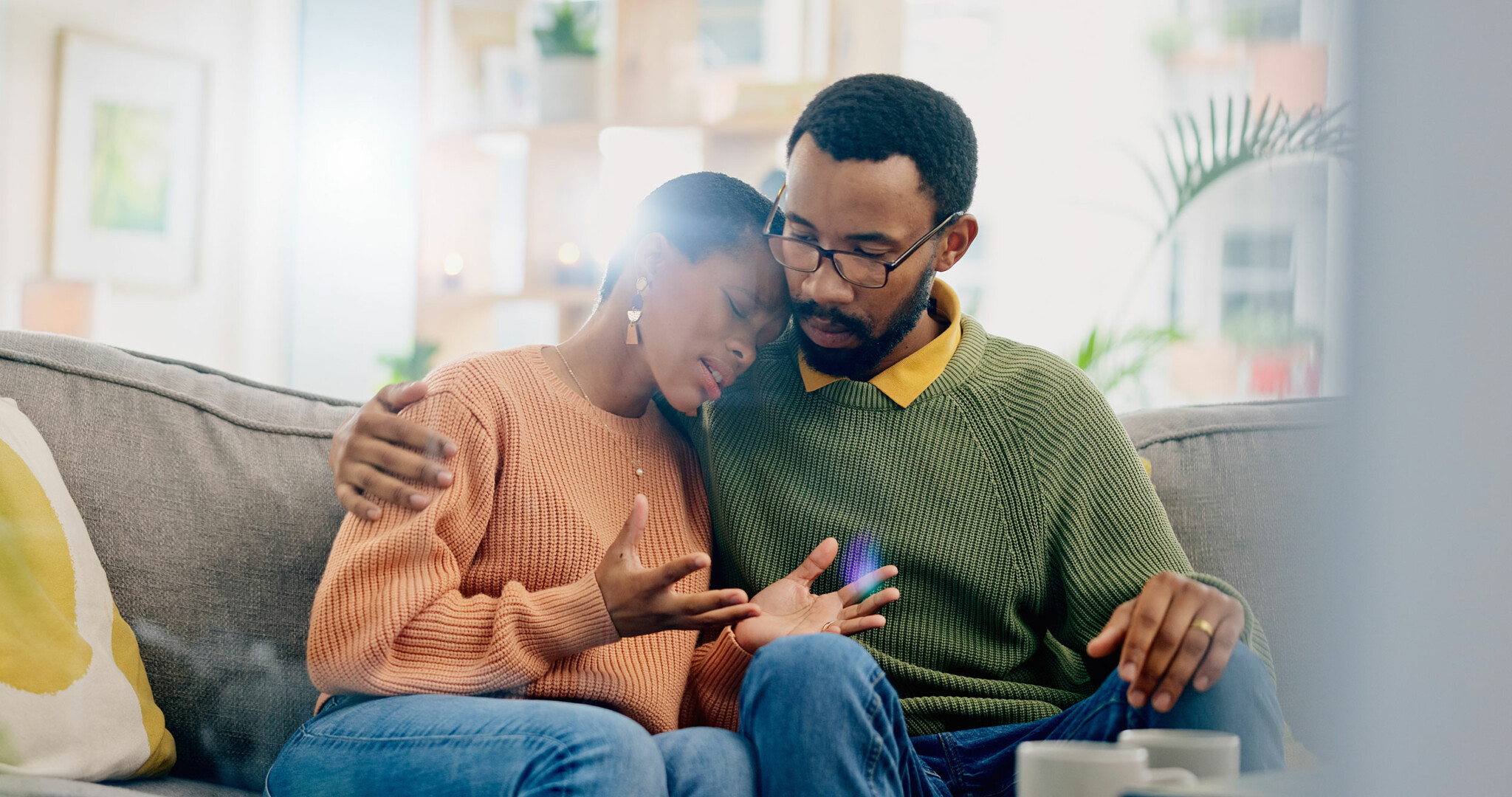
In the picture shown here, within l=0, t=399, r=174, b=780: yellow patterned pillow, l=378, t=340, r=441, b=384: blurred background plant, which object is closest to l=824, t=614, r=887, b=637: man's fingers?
l=0, t=399, r=174, b=780: yellow patterned pillow

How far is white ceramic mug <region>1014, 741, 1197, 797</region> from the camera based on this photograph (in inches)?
15.5

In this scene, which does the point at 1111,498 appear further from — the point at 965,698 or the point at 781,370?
the point at 781,370

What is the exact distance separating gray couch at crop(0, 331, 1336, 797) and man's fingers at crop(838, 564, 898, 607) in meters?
0.27

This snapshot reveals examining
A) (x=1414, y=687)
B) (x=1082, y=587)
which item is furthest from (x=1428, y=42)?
(x=1082, y=587)

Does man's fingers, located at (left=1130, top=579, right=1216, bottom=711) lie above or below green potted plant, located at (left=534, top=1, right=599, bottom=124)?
below

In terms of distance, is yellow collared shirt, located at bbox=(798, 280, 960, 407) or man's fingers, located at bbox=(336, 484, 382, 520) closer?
man's fingers, located at bbox=(336, 484, 382, 520)

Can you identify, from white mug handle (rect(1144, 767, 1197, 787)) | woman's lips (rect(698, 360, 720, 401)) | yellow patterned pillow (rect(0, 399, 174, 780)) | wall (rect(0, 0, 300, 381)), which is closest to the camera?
white mug handle (rect(1144, 767, 1197, 787))

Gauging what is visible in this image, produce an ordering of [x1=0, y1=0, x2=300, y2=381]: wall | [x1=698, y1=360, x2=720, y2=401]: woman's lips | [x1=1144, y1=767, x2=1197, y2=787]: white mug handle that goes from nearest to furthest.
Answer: [x1=1144, y1=767, x2=1197, y2=787]: white mug handle → [x1=698, y1=360, x2=720, y2=401]: woman's lips → [x1=0, y1=0, x2=300, y2=381]: wall

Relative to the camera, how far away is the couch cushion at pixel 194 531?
95 centimetres

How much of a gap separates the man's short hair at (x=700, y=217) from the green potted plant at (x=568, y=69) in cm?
135

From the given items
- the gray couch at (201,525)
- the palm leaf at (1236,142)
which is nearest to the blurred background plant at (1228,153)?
the palm leaf at (1236,142)

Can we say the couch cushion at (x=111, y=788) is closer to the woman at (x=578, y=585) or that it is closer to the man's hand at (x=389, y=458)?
the woman at (x=578, y=585)

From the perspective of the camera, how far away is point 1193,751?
1.36 feet

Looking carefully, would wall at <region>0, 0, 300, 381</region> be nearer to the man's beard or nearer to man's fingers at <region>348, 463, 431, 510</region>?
man's fingers at <region>348, 463, 431, 510</region>
